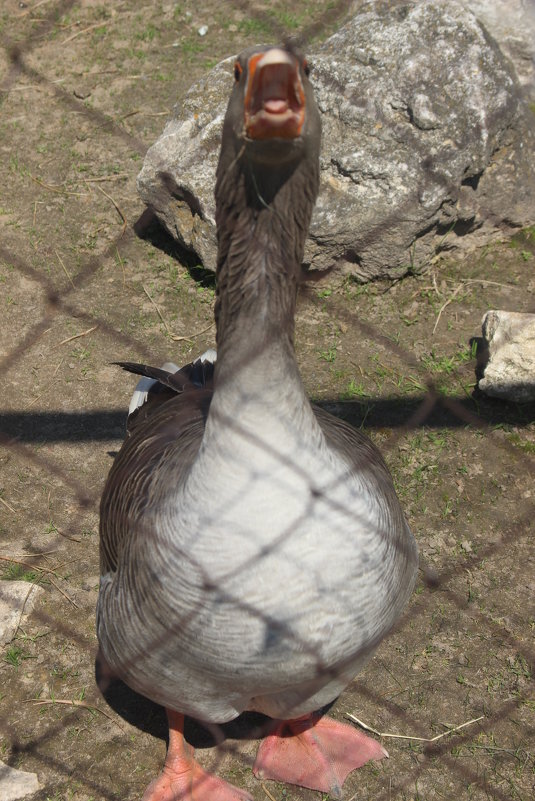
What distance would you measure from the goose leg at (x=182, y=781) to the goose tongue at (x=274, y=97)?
2026 mm

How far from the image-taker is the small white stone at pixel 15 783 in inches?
106

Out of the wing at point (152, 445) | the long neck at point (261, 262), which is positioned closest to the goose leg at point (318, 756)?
the wing at point (152, 445)

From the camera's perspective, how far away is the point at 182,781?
276 cm

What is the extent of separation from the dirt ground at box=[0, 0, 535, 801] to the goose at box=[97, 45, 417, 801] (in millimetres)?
802

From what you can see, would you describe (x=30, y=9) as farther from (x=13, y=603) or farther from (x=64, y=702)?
(x=64, y=702)

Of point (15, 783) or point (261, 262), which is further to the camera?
point (15, 783)

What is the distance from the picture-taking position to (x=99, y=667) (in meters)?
3.06

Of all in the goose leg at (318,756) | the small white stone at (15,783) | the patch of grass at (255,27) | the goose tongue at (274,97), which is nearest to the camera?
Result: the goose tongue at (274,97)

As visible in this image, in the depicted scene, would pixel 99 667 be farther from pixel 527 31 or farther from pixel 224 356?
pixel 527 31

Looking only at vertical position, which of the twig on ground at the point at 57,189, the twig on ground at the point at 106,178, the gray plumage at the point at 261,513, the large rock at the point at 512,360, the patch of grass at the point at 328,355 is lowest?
the patch of grass at the point at 328,355

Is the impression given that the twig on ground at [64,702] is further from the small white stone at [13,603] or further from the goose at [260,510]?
the goose at [260,510]

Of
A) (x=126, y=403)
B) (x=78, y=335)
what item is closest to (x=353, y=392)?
(x=126, y=403)

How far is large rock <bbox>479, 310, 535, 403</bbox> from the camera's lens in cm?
377

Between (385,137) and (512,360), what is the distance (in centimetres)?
132
